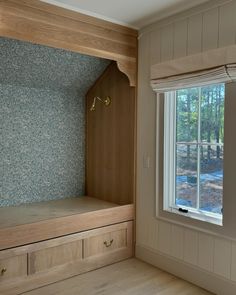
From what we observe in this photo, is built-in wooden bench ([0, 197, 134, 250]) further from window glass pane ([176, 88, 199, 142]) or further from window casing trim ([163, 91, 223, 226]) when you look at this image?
window glass pane ([176, 88, 199, 142])

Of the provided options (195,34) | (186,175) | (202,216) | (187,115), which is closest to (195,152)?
(186,175)

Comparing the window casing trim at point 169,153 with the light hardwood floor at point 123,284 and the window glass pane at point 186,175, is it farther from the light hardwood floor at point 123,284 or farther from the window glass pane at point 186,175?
the light hardwood floor at point 123,284

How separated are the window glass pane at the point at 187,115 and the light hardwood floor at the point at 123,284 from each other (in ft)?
4.10

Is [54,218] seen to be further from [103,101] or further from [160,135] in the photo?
[103,101]

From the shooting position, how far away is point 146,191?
3.15m

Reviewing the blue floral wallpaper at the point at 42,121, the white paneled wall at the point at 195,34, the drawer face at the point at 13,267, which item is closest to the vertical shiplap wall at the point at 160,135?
the white paneled wall at the point at 195,34

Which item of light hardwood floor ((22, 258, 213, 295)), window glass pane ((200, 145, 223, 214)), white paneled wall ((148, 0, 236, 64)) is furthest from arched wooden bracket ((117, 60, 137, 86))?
light hardwood floor ((22, 258, 213, 295))

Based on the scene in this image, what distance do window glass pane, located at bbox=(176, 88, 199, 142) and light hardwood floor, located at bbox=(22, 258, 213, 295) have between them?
125cm

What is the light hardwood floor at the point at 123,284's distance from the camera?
2545 millimetres

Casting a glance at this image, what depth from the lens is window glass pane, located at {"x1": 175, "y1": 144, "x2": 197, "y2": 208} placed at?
279 cm

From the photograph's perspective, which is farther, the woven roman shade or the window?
the window

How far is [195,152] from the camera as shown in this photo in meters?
2.77

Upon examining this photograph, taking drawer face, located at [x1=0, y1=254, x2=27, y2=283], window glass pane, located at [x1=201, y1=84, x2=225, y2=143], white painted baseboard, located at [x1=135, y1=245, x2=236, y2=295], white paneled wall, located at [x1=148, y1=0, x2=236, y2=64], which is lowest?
white painted baseboard, located at [x1=135, y1=245, x2=236, y2=295]

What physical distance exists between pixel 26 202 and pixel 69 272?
3.05ft
